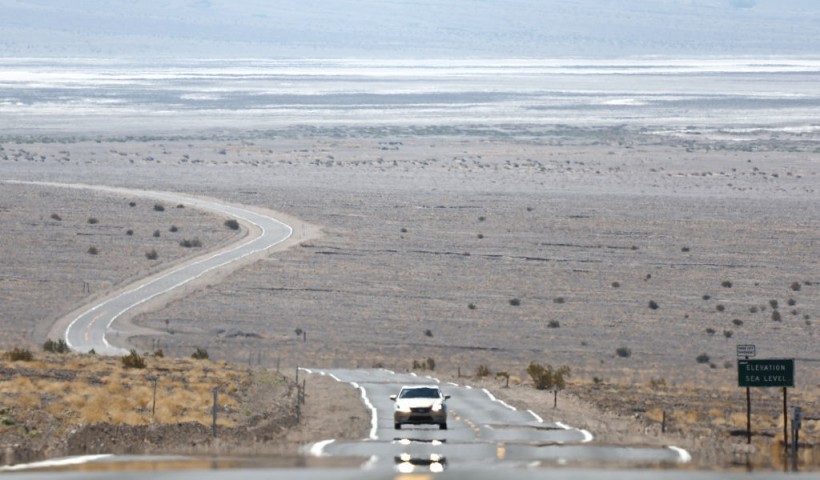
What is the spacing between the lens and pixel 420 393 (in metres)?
28.0

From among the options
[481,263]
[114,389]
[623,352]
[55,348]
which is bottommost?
[114,389]

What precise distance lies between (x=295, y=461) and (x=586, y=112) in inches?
6401

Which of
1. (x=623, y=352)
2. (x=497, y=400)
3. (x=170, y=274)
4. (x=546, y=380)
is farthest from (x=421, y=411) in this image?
(x=170, y=274)

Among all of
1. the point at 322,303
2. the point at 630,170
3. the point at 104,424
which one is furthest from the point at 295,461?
the point at 630,170

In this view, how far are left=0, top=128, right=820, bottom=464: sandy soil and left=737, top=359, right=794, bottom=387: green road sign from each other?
3.73 m

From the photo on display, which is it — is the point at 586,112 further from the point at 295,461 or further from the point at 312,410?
the point at 295,461

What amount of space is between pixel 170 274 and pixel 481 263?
14.3m

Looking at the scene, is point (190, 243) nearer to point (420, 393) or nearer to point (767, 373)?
point (420, 393)

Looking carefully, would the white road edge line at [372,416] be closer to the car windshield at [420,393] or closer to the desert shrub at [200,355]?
the car windshield at [420,393]

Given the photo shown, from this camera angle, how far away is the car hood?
27141 mm

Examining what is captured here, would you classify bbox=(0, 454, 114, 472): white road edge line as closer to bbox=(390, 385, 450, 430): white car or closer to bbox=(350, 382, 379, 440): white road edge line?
bbox=(350, 382, 379, 440): white road edge line

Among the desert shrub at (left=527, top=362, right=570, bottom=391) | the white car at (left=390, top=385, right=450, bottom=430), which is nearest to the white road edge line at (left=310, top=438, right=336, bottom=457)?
the white car at (left=390, top=385, right=450, bottom=430)

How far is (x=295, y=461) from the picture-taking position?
19203 millimetres

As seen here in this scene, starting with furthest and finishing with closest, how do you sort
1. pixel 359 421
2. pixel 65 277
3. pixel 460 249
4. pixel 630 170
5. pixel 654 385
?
pixel 630 170, pixel 460 249, pixel 65 277, pixel 654 385, pixel 359 421
